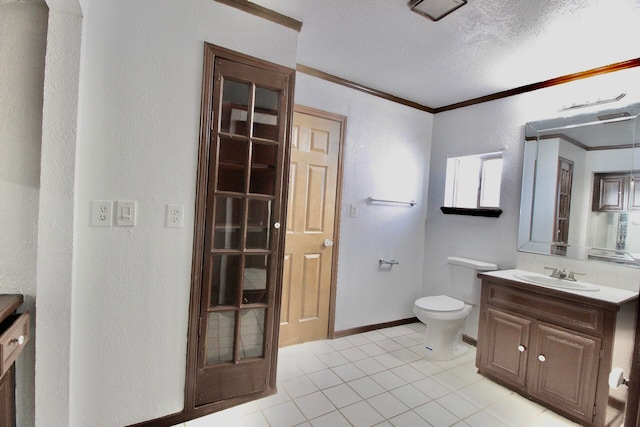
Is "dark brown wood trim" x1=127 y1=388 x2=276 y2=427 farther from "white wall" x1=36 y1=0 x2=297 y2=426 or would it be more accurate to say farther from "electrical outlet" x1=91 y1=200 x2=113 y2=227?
"electrical outlet" x1=91 y1=200 x2=113 y2=227

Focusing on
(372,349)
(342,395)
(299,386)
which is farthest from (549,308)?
(299,386)

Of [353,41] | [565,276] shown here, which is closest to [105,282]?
[353,41]

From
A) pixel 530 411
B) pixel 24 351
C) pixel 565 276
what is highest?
pixel 565 276

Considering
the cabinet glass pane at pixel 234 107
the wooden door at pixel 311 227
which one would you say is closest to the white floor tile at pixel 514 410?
the wooden door at pixel 311 227

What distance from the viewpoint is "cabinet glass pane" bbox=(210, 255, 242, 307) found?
67.1 inches

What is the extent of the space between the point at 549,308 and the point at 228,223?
2097 millimetres

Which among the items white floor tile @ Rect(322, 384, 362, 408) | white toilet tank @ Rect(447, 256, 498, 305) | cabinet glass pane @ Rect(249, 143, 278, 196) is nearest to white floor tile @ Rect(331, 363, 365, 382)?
white floor tile @ Rect(322, 384, 362, 408)

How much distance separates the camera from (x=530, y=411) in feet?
6.22

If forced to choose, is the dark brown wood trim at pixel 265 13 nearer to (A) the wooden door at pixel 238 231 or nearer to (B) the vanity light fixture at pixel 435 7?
(A) the wooden door at pixel 238 231

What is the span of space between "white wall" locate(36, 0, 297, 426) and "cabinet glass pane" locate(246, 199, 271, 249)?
0.33 meters

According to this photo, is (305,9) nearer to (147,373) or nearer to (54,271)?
(54,271)

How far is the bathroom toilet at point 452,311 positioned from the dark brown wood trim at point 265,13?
2261mm

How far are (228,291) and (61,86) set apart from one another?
1.23 meters

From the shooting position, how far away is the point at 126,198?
1458mm
